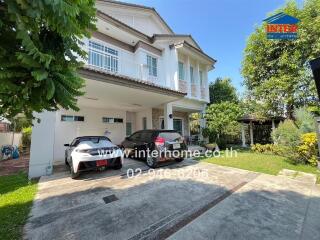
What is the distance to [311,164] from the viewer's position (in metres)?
7.95

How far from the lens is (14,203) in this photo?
416 cm

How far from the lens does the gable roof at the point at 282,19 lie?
11773 millimetres

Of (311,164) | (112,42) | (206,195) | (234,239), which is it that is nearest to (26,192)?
(206,195)

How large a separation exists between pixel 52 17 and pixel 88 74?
15.8 ft

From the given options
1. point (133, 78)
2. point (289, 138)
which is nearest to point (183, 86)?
point (133, 78)

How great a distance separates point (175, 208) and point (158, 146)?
356cm

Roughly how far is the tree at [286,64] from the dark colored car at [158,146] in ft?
29.0

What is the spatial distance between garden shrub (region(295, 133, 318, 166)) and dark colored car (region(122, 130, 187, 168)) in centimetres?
563

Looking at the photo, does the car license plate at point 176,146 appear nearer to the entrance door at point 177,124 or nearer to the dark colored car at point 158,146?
the dark colored car at point 158,146

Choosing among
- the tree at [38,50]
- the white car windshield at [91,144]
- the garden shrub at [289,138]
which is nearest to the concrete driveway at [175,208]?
the white car windshield at [91,144]

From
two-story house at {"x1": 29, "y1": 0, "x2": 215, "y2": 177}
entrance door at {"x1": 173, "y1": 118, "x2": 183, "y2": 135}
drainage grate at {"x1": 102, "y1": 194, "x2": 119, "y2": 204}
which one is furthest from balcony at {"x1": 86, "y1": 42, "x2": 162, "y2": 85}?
drainage grate at {"x1": 102, "y1": 194, "x2": 119, "y2": 204}

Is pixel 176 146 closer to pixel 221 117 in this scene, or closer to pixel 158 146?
pixel 158 146

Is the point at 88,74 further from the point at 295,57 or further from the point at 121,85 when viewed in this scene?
the point at 295,57

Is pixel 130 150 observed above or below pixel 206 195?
above
